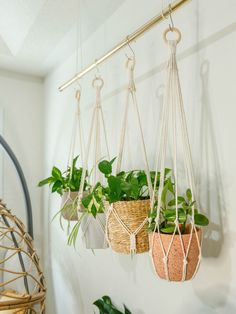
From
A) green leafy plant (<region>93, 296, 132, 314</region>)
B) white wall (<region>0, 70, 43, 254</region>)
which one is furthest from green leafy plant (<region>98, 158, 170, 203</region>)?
white wall (<region>0, 70, 43, 254</region>)

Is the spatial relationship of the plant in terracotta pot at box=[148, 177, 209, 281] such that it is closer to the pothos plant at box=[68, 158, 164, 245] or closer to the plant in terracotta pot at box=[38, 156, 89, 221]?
the pothos plant at box=[68, 158, 164, 245]

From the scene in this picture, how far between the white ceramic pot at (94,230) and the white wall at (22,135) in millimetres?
1327

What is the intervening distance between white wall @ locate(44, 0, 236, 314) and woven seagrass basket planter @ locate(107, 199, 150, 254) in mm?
201

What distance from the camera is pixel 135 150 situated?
130 cm

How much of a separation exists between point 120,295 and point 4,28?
5.47 ft

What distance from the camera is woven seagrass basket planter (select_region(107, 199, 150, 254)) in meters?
0.90

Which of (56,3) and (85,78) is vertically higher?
(56,3)

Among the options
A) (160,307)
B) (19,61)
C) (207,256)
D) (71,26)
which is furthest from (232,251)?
(19,61)

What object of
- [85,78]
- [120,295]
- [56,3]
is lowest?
[120,295]

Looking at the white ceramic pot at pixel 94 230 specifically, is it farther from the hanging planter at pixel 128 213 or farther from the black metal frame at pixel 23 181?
the black metal frame at pixel 23 181

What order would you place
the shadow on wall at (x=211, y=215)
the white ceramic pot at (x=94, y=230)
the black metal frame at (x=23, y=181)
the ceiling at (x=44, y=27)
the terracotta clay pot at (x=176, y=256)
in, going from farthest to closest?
the black metal frame at (x=23, y=181) < the ceiling at (x=44, y=27) < the white ceramic pot at (x=94, y=230) < the shadow on wall at (x=211, y=215) < the terracotta clay pot at (x=176, y=256)

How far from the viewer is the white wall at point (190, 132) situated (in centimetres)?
88

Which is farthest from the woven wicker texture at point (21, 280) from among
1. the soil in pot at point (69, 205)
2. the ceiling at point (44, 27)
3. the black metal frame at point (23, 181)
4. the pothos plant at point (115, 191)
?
the ceiling at point (44, 27)

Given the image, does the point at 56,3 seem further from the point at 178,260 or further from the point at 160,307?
the point at 160,307
